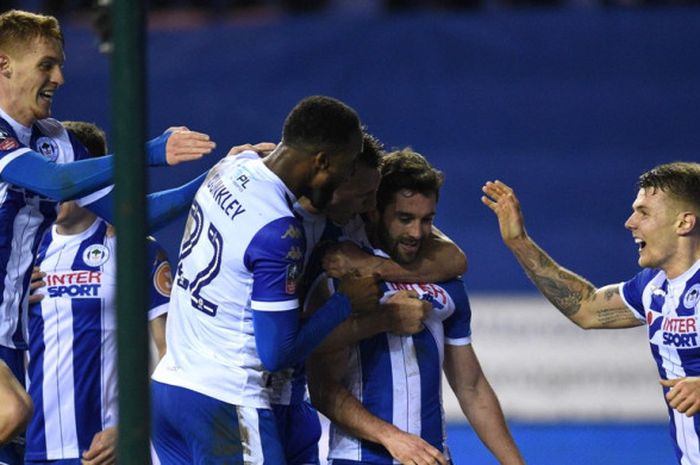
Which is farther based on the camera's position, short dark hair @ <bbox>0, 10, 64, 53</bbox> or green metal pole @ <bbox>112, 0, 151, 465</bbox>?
short dark hair @ <bbox>0, 10, 64, 53</bbox>

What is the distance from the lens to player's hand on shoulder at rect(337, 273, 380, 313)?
15.4ft

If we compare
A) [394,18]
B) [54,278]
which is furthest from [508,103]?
[54,278]

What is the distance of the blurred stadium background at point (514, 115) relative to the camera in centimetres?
1067

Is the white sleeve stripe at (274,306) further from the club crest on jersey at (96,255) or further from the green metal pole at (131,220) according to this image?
the club crest on jersey at (96,255)

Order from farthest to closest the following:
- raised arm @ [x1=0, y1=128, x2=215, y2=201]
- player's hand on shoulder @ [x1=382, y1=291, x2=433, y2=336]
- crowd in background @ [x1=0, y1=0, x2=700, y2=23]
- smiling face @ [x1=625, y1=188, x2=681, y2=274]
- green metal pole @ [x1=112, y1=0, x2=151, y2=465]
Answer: crowd in background @ [x1=0, y1=0, x2=700, y2=23] < smiling face @ [x1=625, y1=188, x2=681, y2=274] < player's hand on shoulder @ [x1=382, y1=291, x2=433, y2=336] < raised arm @ [x1=0, y1=128, x2=215, y2=201] < green metal pole @ [x1=112, y1=0, x2=151, y2=465]

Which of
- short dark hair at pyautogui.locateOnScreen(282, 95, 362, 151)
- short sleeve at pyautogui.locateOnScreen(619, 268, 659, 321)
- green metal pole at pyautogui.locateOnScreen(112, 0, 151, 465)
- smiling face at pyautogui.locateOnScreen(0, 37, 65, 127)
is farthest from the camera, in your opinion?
short sleeve at pyautogui.locateOnScreen(619, 268, 659, 321)

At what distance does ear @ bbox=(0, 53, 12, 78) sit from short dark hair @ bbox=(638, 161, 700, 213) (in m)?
2.56

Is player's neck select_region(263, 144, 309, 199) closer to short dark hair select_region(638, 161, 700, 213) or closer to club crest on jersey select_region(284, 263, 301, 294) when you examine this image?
club crest on jersey select_region(284, 263, 301, 294)

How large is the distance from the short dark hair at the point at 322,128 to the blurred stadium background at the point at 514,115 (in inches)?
246

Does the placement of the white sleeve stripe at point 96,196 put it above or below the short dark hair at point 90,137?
below

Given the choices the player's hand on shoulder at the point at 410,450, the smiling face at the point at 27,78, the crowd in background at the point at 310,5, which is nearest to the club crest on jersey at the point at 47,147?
the smiling face at the point at 27,78

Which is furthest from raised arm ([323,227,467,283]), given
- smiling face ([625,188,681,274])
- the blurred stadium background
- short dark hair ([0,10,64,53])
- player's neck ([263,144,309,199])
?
the blurred stadium background

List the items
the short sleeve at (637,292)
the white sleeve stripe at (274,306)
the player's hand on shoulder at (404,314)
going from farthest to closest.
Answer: the short sleeve at (637,292) < the player's hand on shoulder at (404,314) < the white sleeve stripe at (274,306)

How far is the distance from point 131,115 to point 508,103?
7825 mm
